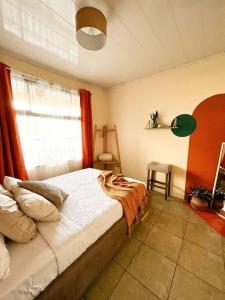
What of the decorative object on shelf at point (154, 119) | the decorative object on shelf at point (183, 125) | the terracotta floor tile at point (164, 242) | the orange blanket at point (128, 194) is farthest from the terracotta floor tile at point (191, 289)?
the decorative object on shelf at point (154, 119)

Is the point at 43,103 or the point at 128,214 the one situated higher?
the point at 43,103

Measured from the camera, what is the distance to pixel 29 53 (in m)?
1.94

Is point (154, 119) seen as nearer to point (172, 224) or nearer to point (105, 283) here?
point (172, 224)

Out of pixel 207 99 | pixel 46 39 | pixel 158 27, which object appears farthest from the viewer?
pixel 207 99

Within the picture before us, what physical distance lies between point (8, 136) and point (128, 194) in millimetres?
1830

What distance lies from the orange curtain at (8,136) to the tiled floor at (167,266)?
1.74 m

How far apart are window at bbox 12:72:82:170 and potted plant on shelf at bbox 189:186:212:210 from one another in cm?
231

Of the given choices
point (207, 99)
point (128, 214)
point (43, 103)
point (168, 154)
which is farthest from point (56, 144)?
point (207, 99)

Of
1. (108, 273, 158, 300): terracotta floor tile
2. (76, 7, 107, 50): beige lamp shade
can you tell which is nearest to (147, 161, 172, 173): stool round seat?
(108, 273, 158, 300): terracotta floor tile

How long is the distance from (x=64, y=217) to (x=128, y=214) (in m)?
0.71

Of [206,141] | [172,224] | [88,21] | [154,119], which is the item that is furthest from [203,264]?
[88,21]

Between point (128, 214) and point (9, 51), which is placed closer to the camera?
point (128, 214)

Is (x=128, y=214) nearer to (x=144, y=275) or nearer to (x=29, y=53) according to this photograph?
(x=144, y=275)

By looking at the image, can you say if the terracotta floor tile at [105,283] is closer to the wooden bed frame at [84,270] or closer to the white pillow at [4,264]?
the wooden bed frame at [84,270]
